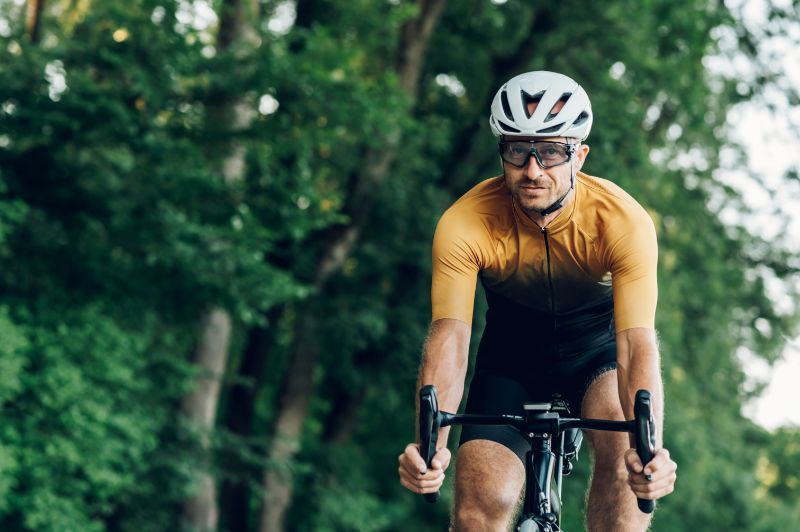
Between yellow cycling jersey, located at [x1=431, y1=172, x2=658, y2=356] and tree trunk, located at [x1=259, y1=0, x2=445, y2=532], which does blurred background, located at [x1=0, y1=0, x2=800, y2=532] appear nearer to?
tree trunk, located at [x1=259, y1=0, x2=445, y2=532]

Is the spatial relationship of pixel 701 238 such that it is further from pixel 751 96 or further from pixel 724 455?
pixel 724 455

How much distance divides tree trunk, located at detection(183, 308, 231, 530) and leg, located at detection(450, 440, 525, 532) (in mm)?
12694

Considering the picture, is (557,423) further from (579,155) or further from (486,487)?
Answer: (579,155)

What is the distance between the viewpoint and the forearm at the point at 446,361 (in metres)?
4.74

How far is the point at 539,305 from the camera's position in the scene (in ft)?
16.8

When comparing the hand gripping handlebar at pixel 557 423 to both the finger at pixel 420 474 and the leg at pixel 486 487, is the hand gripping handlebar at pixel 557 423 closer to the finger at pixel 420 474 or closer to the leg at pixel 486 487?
the finger at pixel 420 474

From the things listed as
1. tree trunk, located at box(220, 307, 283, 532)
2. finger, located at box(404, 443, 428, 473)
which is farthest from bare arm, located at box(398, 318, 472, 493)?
tree trunk, located at box(220, 307, 283, 532)

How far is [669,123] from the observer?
22.1m

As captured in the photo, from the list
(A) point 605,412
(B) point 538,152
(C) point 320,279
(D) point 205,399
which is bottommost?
(A) point 605,412

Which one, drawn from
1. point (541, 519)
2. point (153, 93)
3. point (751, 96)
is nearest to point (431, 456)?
point (541, 519)

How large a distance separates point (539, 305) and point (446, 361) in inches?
22.0

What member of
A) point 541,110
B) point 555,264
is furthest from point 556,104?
point 555,264

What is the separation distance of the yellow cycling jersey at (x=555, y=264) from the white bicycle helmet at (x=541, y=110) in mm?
309

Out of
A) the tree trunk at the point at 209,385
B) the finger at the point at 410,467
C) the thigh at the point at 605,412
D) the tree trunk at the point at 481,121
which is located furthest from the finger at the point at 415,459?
the tree trunk at the point at 481,121
